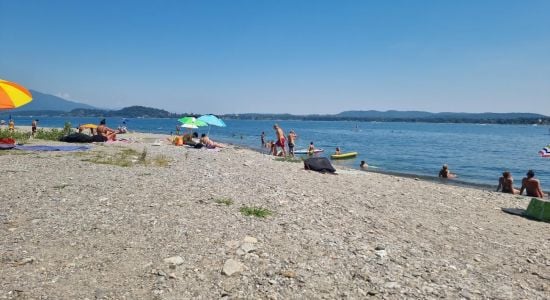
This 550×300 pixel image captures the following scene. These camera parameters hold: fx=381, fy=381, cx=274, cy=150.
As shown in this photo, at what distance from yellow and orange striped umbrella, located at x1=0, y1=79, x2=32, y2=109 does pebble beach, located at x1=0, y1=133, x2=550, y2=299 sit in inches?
195

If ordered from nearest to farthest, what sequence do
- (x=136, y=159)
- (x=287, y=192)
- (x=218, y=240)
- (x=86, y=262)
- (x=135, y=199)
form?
(x=86, y=262) < (x=218, y=240) < (x=135, y=199) < (x=287, y=192) < (x=136, y=159)

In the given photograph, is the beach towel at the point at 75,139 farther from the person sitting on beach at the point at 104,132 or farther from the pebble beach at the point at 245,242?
the pebble beach at the point at 245,242

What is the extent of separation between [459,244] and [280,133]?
17.9 meters

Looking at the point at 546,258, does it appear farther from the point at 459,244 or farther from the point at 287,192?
the point at 287,192

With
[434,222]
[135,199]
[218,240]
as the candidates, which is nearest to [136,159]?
[135,199]

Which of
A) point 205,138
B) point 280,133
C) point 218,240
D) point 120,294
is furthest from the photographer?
point 205,138

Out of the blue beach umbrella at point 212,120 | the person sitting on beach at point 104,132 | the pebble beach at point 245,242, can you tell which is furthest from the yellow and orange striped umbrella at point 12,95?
the blue beach umbrella at point 212,120

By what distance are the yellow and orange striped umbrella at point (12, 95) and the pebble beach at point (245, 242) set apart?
16.3 ft

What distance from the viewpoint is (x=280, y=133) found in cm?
2534

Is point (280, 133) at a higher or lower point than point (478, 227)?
higher

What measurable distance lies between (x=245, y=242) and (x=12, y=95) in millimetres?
14423

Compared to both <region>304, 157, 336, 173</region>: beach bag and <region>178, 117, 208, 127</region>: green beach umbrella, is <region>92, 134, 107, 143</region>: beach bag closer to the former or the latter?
<region>178, 117, 208, 127</region>: green beach umbrella

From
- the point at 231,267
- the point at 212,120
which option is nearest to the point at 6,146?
the point at 212,120

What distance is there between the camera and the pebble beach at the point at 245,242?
17.8ft
